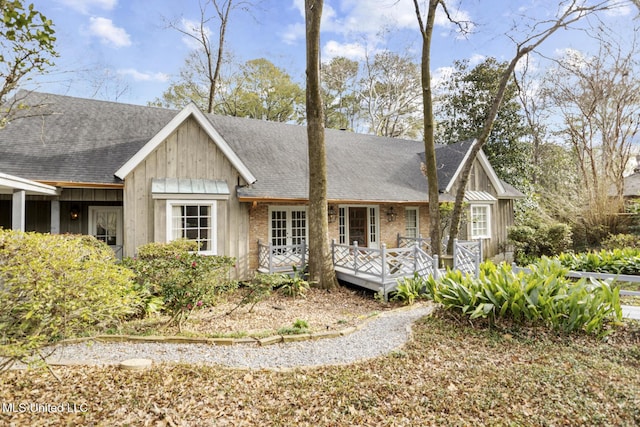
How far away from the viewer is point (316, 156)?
9359 millimetres

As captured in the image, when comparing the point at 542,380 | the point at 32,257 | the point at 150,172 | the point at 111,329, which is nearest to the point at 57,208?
the point at 150,172

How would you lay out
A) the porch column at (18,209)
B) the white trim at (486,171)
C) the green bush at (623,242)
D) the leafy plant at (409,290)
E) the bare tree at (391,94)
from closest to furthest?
the porch column at (18,209) < the leafy plant at (409,290) < the green bush at (623,242) < the white trim at (486,171) < the bare tree at (391,94)

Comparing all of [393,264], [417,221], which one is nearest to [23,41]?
[393,264]

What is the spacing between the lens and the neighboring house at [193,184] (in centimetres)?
899

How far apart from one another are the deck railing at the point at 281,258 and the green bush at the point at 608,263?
8.01 m

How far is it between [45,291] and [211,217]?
6.68 m

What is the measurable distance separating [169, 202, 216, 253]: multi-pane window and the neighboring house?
0.03m

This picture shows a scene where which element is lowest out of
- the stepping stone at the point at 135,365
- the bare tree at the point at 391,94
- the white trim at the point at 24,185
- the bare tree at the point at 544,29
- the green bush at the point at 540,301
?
the stepping stone at the point at 135,365

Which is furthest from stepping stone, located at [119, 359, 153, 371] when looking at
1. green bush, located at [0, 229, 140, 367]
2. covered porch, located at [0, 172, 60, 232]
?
covered porch, located at [0, 172, 60, 232]

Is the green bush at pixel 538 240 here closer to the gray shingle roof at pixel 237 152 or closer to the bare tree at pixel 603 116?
the bare tree at pixel 603 116

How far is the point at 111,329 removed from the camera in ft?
18.3

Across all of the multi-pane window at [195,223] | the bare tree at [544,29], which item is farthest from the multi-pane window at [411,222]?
the multi-pane window at [195,223]

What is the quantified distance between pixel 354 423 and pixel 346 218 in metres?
10.0

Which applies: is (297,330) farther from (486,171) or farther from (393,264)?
(486,171)
